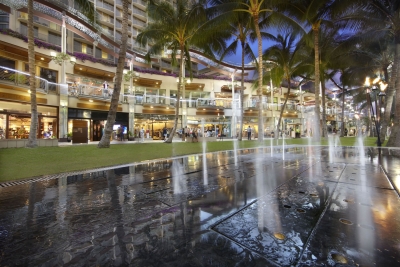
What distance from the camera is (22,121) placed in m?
19.9

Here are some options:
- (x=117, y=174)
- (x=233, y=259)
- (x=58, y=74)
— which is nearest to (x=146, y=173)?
(x=117, y=174)

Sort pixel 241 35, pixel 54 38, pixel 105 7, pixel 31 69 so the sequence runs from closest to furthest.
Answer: pixel 31 69
pixel 241 35
pixel 54 38
pixel 105 7

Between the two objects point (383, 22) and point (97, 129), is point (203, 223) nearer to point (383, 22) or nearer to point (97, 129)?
point (383, 22)

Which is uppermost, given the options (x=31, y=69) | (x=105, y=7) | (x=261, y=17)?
(x=105, y=7)

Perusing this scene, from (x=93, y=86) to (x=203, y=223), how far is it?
2541 cm

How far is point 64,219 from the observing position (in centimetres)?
251

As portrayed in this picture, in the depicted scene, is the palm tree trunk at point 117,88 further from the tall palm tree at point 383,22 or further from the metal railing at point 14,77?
the tall palm tree at point 383,22

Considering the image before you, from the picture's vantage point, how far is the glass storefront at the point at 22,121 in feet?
60.3

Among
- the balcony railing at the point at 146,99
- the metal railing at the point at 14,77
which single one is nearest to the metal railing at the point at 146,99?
the balcony railing at the point at 146,99

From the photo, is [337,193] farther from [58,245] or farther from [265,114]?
[265,114]

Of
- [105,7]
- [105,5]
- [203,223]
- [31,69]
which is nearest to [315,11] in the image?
[203,223]

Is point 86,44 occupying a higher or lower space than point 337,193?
higher

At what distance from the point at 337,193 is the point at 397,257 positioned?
5.97 feet

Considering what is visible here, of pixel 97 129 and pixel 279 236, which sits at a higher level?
pixel 97 129
